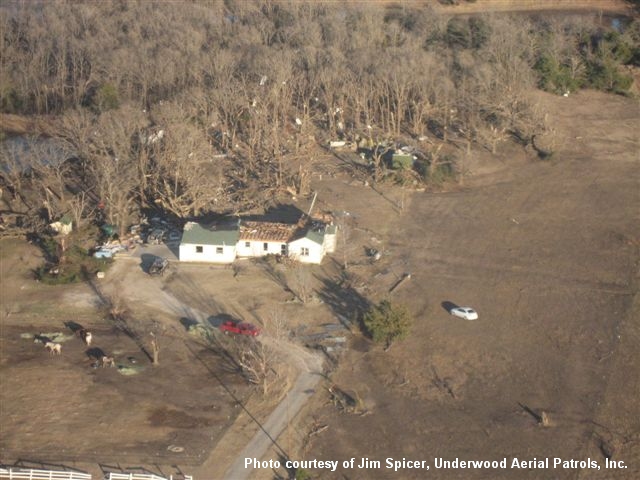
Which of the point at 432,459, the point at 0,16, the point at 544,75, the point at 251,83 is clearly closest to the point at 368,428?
the point at 432,459

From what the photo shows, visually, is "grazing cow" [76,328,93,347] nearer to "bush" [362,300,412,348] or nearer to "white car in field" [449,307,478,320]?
"bush" [362,300,412,348]

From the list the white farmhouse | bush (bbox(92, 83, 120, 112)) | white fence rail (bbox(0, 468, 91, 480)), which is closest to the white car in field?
the white farmhouse

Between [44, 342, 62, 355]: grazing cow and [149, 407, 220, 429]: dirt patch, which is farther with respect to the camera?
[44, 342, 62, 355]: grazing cow

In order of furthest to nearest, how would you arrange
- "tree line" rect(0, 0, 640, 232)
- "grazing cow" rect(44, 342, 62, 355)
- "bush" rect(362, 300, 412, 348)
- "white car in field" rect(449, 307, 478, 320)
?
"tree line" rect(0, 0, 640, 232) → "white car in field" rect(449, 307, 478, 320) → "grazing cow" rect(44, 342, 62, 355) → "bush" rect(362, 300, 412, 348)

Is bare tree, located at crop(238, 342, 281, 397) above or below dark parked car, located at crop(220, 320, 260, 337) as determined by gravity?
above

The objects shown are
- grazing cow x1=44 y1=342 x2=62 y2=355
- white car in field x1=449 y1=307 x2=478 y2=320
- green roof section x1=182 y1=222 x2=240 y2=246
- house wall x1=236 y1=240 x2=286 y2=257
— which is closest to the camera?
grazing cow x1=44 y1=342 x2=62 y2=355

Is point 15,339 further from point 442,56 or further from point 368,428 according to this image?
point 442,56
